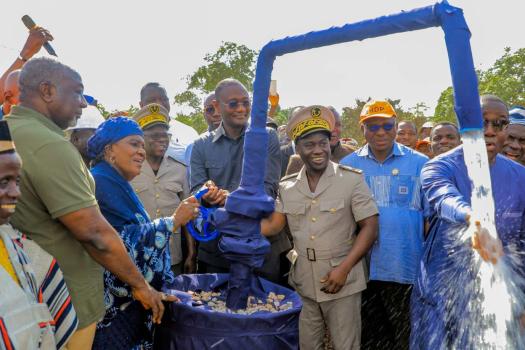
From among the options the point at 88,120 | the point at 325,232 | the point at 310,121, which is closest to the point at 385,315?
the point at 325,232

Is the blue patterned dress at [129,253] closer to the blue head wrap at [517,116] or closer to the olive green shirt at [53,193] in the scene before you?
the olive green shirt at [53,193]

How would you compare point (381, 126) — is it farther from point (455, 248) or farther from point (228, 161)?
point (455, 248)

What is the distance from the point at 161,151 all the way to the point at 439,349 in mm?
2384

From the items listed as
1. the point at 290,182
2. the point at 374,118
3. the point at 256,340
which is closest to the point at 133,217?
the point at 256,340

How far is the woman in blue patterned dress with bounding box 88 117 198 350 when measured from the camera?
259 cm

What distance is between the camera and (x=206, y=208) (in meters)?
2.92

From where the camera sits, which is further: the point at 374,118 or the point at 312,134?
the point at 374,118

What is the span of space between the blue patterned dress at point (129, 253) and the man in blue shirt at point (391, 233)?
1.55 m

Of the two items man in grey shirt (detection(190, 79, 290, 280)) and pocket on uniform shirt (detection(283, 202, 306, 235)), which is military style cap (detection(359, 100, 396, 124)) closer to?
man in grey shirt (detection(190, 79, 290, 280))

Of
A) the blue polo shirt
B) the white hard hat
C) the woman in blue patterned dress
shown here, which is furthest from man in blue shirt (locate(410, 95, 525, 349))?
the white hard hat

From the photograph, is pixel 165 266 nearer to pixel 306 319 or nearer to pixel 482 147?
pixel 306 319

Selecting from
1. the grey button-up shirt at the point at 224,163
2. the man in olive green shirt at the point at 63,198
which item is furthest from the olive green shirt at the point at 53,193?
the grey button-up shirt at the point at 224,163

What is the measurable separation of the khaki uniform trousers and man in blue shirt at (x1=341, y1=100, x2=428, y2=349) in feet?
1.16

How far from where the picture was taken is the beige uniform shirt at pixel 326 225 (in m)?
3.21
